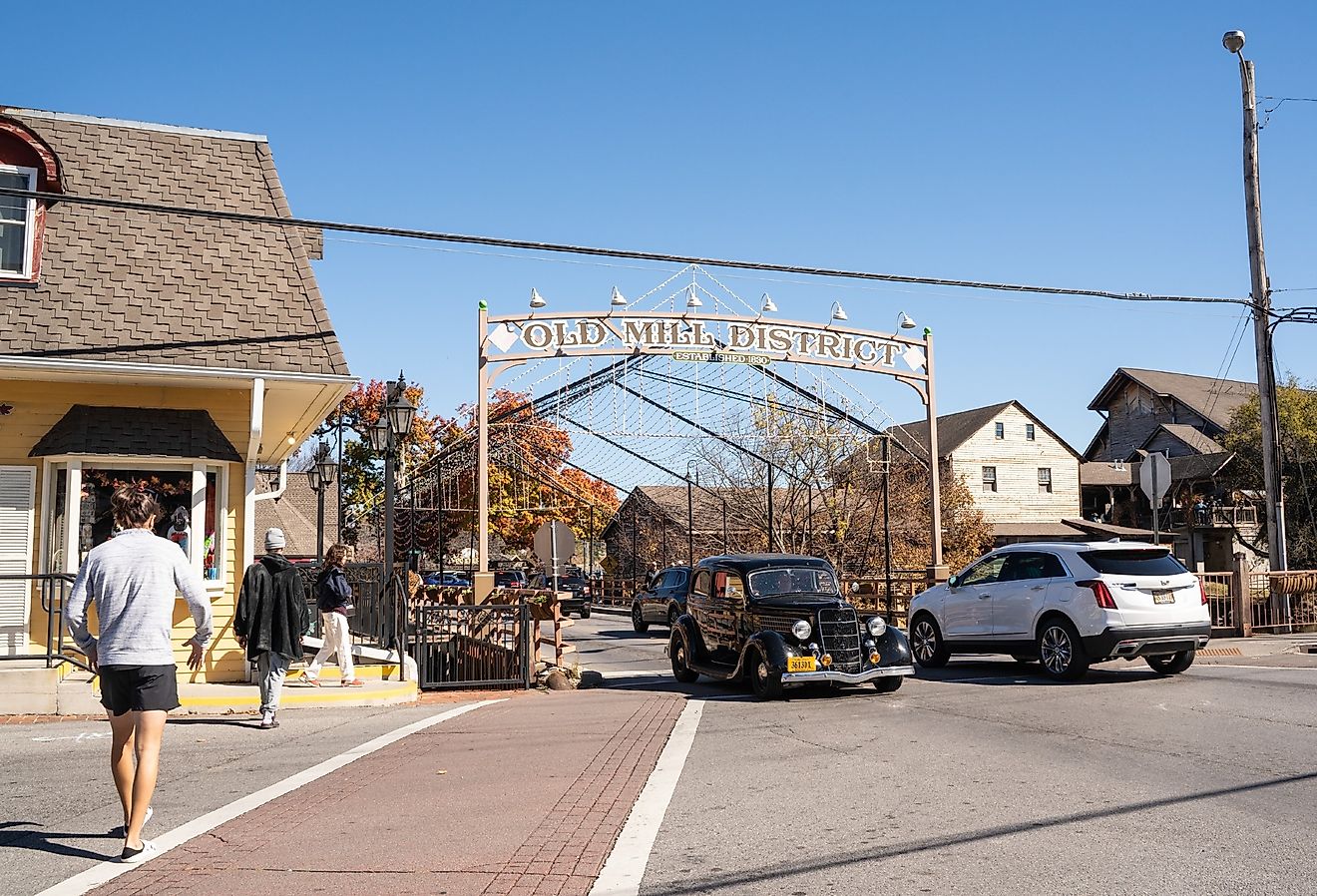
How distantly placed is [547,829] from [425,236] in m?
8.82

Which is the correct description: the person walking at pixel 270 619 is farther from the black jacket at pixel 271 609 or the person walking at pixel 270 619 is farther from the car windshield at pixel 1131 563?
the car windshield at pixel 1131 563

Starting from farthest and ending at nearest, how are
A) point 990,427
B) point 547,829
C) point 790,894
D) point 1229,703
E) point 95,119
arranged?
point 990,427, point 95,119, point 1229,703, point 547,829, point 790,894

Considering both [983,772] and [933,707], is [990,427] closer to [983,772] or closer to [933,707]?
[933,707]

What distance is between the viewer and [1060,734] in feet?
32.4

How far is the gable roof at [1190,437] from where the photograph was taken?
5191 centimetres

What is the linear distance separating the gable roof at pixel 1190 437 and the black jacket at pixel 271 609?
1897 inches

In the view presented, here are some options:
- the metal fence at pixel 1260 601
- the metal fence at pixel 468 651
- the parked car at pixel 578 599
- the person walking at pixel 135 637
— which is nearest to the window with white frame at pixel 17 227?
the metal fence at pixel 468 651

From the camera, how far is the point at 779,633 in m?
13.7

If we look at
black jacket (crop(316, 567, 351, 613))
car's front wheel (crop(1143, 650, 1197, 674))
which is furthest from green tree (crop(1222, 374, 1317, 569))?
black jacket (crop(316, 567, 351, 613))

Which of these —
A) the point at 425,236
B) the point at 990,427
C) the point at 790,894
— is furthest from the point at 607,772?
the point at 990,427

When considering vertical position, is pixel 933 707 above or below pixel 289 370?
below

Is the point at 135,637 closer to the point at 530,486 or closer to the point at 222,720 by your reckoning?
the point at 222,720

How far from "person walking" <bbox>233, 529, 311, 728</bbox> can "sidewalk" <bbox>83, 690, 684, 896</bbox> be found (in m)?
1.72

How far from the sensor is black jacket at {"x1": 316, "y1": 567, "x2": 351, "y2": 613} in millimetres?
13836
